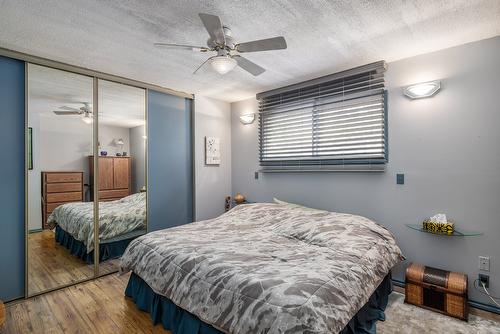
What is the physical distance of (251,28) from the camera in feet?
6.95

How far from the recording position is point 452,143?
248cm

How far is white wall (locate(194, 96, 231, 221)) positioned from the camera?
4.06m

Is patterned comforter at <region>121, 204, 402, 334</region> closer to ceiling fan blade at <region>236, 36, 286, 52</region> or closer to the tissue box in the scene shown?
the tissue box

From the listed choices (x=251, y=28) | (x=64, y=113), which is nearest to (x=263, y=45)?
(x=251, y=28)

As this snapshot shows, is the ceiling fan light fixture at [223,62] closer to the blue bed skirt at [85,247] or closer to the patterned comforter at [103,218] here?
the patterned comforter at [103,218]

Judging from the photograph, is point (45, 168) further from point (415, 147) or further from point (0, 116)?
point (415, 147)

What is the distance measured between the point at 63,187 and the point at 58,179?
0.32 feet

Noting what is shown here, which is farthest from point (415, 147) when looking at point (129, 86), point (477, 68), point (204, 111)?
point (129, 86)

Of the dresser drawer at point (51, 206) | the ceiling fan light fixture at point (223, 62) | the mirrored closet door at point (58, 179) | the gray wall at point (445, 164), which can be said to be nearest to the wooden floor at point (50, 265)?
the mirrored closet door at point (58, 179)

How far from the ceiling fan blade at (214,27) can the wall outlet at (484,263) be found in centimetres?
291

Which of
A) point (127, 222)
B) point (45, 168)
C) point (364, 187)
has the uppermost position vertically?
point (45, 168)

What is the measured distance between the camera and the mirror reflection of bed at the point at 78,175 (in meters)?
2.67

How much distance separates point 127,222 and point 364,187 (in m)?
2.93

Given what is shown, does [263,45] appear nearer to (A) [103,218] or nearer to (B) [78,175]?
(B) [78,175]
